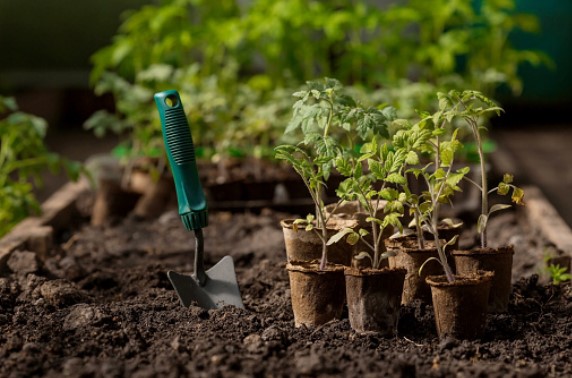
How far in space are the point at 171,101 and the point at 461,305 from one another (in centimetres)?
102

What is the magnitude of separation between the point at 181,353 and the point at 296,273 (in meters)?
0.48

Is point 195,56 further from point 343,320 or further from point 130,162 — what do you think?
point 343,320

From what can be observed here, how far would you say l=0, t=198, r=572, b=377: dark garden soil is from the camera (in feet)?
7.43

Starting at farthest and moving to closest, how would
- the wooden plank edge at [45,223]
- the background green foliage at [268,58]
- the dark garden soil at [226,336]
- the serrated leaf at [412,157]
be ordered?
the background green foliage at [268,58] → the wooden plank edge at [45,223] → the serrated leaf at [412,157] → the dark garden soil at [226,336]

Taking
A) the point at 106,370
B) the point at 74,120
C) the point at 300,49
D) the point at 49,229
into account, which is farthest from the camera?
the point at 74,120

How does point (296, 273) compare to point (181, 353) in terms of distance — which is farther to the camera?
point (296, 273)

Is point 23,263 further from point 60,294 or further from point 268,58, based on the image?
point 268,58

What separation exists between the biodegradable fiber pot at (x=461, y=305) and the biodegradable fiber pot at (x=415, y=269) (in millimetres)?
161

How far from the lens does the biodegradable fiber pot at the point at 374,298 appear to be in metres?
2.57

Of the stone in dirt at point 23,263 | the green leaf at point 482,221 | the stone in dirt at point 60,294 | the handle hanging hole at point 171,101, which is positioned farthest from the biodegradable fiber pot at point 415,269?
the stone in dirt at point 23,263

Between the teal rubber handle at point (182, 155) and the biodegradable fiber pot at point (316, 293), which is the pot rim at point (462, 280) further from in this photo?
the teal rubber handle at point (182, 155)

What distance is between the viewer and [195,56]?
941 cm

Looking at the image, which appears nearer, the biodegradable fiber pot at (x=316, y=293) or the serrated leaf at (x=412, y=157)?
the serrated leaf at (x=412, y=157)

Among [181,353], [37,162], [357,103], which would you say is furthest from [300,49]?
[181,353]
